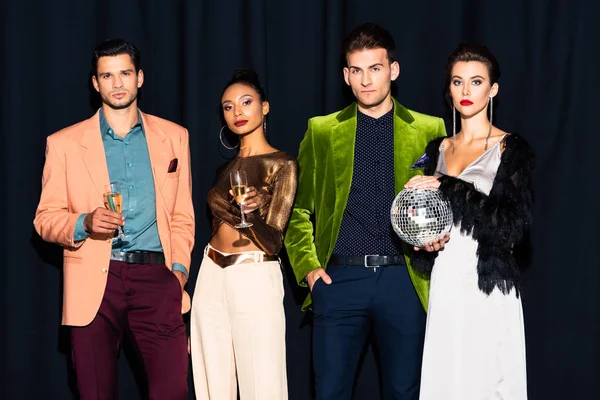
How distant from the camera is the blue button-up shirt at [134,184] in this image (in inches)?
140

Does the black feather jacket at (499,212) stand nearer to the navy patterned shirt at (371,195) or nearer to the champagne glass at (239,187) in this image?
the navy patterned shirt at (371,195)

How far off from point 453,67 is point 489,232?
28.4 inches

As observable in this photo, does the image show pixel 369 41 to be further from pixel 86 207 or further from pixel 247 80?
pixel 86 207

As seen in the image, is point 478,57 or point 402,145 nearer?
point 478,57

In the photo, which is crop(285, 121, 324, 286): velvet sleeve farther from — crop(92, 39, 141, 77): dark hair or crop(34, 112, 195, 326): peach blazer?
crop(92, 39, 141, 77): dark hair

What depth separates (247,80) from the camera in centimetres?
392

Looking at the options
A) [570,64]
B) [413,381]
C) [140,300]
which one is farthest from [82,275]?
[570,64]

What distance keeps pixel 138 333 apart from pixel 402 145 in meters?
1.37

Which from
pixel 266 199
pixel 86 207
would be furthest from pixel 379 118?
pixel 86 207

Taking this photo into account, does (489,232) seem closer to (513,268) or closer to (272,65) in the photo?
(513,268)

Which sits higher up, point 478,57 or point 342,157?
point 478,57

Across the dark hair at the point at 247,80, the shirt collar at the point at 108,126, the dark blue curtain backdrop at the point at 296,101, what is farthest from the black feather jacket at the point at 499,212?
the shirt collar at the point at 108,126

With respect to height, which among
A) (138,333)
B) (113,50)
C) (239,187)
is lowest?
(138,333)

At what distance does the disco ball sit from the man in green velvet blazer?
327 millimetres
